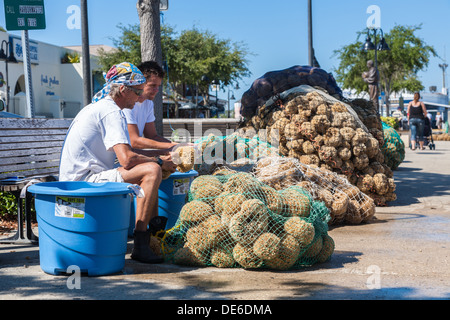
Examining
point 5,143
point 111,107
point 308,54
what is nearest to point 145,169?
point 111,107

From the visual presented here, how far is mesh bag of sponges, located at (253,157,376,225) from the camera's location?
684 centimetres

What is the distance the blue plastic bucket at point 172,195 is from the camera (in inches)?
229

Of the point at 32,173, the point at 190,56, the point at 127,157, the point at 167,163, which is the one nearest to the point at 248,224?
the point at 167,163

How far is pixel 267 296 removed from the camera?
3941 millimetres

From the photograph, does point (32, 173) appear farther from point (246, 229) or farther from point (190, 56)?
point (190, 56)

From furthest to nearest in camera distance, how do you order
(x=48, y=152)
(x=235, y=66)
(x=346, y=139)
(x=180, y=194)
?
(x=235, y=66) < (x=346, y=139) < (x=48, y=152) < (x=180, y=194)

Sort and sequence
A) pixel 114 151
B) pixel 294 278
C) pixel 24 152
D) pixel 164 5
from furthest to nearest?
pixel 164 5, pixel 24 152, pixel 114 151, pixel 294 278

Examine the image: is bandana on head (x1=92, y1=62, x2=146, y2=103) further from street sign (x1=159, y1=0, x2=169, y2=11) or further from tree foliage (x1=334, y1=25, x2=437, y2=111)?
tree foliage (x1=334, y1=25, x2=437, y2=111)

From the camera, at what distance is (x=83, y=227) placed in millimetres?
4355

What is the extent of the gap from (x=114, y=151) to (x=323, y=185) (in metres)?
3.26

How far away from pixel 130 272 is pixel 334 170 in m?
4.17

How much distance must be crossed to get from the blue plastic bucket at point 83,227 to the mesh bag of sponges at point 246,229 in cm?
66

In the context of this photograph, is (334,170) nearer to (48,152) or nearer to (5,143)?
(48,152)

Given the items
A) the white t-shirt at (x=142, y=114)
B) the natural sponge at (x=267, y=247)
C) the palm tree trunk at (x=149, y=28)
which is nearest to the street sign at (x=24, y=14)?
the palm tree trunk at (x=149, y=28)
